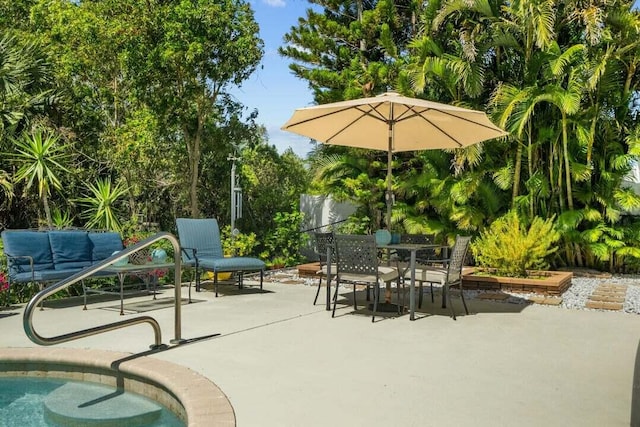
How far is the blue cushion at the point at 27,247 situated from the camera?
22.0ft

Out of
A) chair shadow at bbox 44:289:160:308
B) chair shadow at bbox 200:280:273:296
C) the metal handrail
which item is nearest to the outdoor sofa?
chair shadow at bbox 44:289:160:308

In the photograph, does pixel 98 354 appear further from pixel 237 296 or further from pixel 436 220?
pixel 436 220

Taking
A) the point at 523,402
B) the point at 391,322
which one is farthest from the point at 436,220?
the point at 523,402

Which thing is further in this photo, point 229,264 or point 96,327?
point 229,264

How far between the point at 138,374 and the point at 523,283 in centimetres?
623

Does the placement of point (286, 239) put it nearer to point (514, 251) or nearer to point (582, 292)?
point (514, 251)

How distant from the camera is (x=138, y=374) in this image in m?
3.97

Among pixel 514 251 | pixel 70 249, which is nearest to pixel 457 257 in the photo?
pixel 514 251

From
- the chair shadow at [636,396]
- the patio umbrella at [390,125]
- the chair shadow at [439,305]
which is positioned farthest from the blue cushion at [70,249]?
the chair shadow at [636,396]

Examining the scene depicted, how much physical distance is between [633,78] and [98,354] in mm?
11053

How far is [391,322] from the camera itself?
19.7 ft

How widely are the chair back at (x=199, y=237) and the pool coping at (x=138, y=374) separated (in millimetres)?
3521

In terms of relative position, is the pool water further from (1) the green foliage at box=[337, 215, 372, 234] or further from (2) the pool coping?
(1) the green foliage at box=[337, 215, 372, 234]

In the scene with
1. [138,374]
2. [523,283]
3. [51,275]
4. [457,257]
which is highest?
[457,257]
